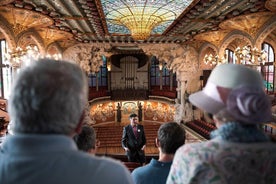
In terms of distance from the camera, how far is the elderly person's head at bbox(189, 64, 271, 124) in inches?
43.0

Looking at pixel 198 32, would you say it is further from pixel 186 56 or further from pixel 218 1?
pixel 218 1

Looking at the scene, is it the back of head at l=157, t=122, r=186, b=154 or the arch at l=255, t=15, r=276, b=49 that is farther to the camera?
the arch at l=255, t=15, r=276, b=49

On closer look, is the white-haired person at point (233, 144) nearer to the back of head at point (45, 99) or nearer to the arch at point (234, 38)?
the back of head at point (45, 99)

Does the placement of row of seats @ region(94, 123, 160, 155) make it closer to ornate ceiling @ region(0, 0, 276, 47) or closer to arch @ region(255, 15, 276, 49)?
ornate ceiling @ region(0, 0, 276, 47)

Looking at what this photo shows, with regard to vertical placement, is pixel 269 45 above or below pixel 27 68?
above

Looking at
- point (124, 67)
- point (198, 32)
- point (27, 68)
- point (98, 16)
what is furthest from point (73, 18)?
point (124, 67)

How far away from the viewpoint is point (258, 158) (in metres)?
1.06

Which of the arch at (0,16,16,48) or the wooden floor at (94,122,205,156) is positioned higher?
the arch at (0,16,16,48)

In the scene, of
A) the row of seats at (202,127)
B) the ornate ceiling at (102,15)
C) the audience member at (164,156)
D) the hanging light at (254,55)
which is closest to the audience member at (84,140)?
the audience member at (164,156)

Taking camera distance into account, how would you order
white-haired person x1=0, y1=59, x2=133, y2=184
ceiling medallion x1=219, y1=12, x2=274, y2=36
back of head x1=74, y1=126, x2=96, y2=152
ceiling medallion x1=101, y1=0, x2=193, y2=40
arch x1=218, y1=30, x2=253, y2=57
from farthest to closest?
arch x1=218, y1=30, x2=253, y2=57 < ceiling medallion x1=219, y1=12, x2=274, y2=36 < ceiling medallion x1=101, y1=0, x2=193, y2=40 < back of head x1=74, y1=126, x2=96, y2=152 < white-haired person x1=0, y1=59, x2=133, y2=184

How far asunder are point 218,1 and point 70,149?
7383 millimetres

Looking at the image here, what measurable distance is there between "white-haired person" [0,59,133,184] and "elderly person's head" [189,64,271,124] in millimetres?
543

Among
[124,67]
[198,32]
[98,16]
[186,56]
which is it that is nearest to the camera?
[98,16]

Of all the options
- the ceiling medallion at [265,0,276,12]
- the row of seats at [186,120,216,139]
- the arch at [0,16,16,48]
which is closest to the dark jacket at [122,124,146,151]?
the ceiling medallion at [265,0,276,12]
